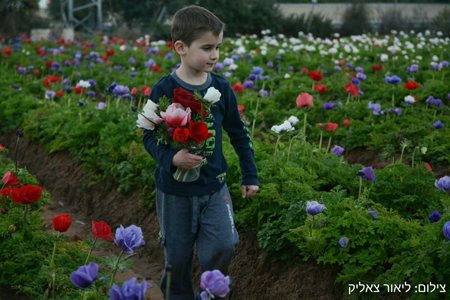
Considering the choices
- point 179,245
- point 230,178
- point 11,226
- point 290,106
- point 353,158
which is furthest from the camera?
point 290,106

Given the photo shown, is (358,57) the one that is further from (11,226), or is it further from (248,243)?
(11,226)

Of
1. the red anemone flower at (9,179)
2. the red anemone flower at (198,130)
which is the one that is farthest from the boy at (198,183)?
the red anemone flower at (9,179)

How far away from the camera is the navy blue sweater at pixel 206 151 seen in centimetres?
274

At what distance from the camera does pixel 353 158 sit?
20.1 ft

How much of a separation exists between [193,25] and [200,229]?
1117mm

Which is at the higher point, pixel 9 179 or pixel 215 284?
pixel 215 284

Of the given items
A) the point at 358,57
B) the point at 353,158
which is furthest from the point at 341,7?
the point at 353,158

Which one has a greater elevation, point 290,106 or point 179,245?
point 179,245

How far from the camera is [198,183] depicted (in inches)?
111

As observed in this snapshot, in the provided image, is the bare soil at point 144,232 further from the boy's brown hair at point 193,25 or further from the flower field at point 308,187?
the boy's brown hair at point 193,25

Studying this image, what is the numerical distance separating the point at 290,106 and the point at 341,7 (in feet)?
65.7

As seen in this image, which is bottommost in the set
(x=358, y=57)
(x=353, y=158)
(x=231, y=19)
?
(x=231, y=19)

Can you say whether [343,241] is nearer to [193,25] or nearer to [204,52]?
[204,52]

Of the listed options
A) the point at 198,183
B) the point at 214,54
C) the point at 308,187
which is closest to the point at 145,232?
the point at 308,187
